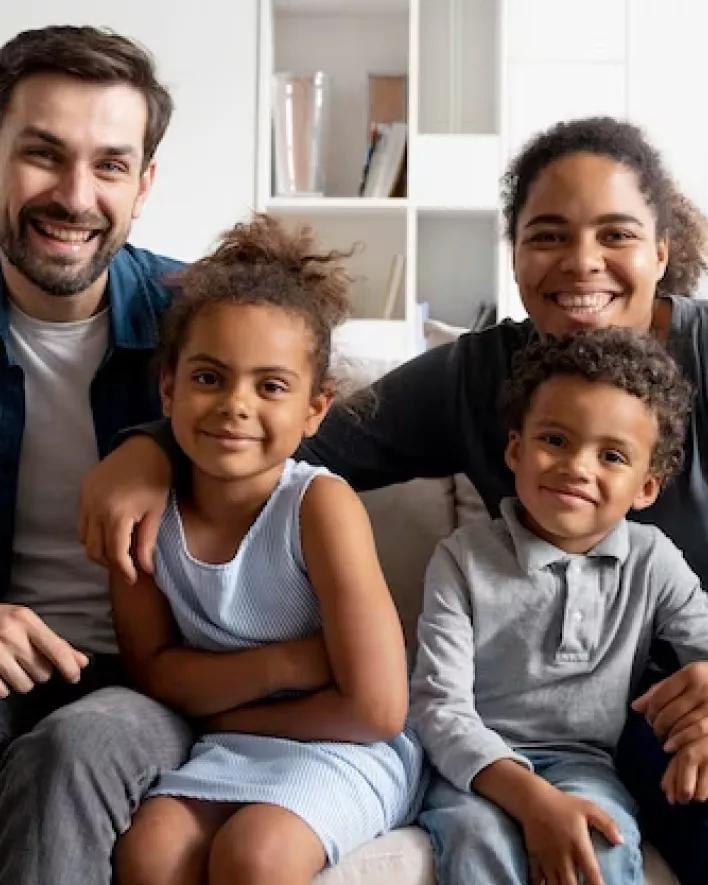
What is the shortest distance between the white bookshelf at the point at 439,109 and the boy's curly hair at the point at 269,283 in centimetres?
190

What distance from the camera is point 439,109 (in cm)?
364

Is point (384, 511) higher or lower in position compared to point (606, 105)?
lower

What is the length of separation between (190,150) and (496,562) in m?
2.32

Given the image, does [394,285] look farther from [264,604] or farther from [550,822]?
[550,822]

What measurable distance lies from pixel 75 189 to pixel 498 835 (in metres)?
0.99

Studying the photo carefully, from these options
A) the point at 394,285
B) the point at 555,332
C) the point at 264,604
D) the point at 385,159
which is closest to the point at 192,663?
the point at 264,604

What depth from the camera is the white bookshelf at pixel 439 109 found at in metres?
3.44

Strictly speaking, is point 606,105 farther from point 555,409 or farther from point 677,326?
point 555,409

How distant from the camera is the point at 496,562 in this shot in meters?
1.47

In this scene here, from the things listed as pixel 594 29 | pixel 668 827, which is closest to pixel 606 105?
pixel 594 29

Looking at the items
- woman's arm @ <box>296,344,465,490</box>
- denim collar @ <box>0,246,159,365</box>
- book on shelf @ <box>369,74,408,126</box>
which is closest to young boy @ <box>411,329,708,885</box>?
woman's arm @ <box>296,344,465,490</box>

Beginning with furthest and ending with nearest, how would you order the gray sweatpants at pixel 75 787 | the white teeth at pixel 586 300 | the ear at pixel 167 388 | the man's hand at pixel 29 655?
1. the white teeth at pixel 586 300
2. the ear at pixel 167 388
3. the man's hand at pixel 29 655
4. the gray sweatpants at pixel 75 787

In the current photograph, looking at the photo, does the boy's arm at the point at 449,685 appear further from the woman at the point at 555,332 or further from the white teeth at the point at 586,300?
the white teeth at the point at 586,300

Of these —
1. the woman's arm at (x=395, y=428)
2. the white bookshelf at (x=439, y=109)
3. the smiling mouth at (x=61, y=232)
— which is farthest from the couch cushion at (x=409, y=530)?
the white bookshelf at (x=439, y=109)
